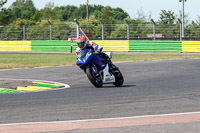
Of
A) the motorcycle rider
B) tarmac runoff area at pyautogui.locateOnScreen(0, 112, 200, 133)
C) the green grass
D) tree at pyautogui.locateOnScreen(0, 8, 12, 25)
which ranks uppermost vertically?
tree at pyautogui.locateOnScreen(0, 8, 12, 25)

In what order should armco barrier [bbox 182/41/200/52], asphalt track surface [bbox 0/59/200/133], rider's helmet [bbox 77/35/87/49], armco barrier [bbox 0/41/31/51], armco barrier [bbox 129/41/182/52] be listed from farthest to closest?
armco barrier [bbox 0/41/31/51] < armco barrier [bbox 129/41/182/52] < armco barrier [bbox 182/41/200/52] < rider's helmet [bbox 77/35/87/49] < asphalt track surface [bbox 0/59/200/133]

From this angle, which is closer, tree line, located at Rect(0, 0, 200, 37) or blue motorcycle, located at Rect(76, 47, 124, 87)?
blue motorcycle, located at Rect(76, 47, 124, 87)

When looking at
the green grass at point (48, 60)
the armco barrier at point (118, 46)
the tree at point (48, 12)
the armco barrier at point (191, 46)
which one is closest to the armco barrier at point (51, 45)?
the armco barrier at point (118, 46)

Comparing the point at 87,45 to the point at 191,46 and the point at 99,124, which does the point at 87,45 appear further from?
the point at 191,46

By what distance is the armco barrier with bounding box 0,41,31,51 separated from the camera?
127 feet

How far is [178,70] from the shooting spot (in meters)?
19.1

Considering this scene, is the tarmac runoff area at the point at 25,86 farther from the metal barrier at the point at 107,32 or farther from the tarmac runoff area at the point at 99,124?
the metal barrier at the point at 107,32

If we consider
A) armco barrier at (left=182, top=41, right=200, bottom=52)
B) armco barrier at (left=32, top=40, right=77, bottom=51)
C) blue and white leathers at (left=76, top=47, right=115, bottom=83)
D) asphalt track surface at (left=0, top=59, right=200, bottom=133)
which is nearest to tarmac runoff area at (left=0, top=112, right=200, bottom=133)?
asphalt track surface at (left=0, top=59, right=200, bottom=133)

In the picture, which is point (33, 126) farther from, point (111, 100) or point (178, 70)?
point (178, 70)

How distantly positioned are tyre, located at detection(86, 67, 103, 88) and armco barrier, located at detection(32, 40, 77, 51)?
76.8ft

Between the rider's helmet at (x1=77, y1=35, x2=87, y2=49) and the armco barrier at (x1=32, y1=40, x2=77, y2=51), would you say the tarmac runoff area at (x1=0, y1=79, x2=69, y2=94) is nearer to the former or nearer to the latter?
the rider's helmet at (x1=77, y1=35, x2=87, y2=49)

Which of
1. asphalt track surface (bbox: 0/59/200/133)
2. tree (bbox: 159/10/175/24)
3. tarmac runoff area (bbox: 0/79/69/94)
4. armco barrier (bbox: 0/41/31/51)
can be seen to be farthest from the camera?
tree (bbox: 159/10/175/24)

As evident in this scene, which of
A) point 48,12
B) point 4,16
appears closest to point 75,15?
point 48,12

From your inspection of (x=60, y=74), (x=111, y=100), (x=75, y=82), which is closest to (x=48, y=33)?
(x=60, y=74)
